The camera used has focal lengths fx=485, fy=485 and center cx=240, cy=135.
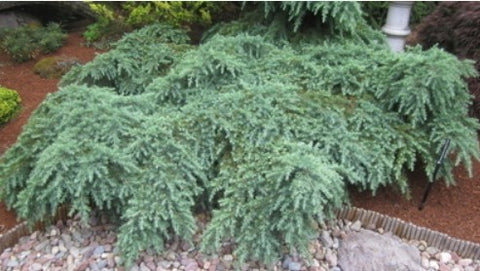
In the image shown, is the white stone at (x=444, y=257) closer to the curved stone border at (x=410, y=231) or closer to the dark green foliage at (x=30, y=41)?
the curved stone border at (x=410, y=231)

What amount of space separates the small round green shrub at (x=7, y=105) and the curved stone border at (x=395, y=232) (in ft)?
4.45

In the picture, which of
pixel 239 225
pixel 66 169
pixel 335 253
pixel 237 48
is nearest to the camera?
pixel 66 169

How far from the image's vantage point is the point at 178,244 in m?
3.21

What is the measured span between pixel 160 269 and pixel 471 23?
324 centimetres

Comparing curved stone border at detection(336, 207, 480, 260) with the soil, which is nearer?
curved stone border at detection(336, 207, 480, 260)

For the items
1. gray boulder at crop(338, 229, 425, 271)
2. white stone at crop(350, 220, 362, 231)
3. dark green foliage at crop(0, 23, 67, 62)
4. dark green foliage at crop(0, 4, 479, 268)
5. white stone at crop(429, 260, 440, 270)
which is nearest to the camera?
dark green foliage at crop(0, 4, 479, 268)

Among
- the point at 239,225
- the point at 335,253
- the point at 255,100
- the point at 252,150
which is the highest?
the point at 255,100

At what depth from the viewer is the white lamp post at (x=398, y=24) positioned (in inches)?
204

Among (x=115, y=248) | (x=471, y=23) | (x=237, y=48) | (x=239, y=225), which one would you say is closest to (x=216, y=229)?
(x=239, y=225)

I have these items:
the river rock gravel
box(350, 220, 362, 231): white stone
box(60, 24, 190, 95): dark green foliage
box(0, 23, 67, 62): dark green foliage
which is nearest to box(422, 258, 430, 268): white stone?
the river rock gravel

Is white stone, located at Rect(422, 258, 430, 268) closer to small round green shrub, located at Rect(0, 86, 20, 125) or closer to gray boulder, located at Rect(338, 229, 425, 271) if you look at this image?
gray boulder, located at Rect(338, 229, 425, 271)

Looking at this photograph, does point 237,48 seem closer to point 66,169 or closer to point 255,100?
point 255,100

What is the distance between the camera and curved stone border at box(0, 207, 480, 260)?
322 centimetres

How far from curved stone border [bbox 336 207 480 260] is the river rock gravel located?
3 centimetres
